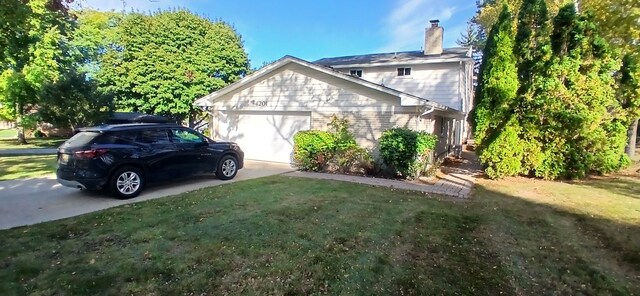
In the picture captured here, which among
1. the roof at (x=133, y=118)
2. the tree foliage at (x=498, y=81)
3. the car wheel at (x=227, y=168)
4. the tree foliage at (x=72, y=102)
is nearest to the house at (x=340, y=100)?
the tree foliage at (x=498, y=81)

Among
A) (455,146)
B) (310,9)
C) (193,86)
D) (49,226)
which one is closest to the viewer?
(49,226)

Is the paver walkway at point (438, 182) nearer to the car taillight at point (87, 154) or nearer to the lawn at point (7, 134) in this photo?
the car taillight at point (87, 154)

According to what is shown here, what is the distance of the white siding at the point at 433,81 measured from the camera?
48.4 feet

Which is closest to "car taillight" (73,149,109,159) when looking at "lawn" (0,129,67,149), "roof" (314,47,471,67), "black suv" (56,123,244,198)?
"black suv" (56,123,244,198)

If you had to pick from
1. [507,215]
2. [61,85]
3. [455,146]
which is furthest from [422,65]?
[61,85]

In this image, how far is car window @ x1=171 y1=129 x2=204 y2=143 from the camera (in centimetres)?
786

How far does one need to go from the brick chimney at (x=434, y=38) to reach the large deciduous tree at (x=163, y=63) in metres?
14.9

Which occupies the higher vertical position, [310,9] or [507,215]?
[310,9]

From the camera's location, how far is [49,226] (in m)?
4.87

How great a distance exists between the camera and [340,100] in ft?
36.6

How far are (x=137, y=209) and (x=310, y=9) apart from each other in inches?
635

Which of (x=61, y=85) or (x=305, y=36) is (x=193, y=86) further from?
(x=305, y=36)

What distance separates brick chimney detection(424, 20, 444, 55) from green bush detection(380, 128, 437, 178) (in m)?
7.64

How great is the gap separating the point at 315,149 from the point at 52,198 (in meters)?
6.69
